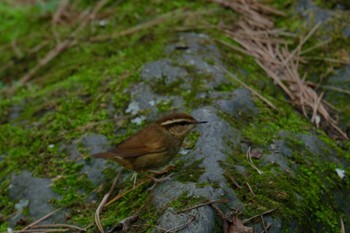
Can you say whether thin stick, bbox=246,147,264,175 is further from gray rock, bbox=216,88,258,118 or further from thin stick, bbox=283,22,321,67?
thin stick, bbox=283,22,321,67

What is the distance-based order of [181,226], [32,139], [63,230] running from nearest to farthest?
[181,226]
[63,230]
[32,139]

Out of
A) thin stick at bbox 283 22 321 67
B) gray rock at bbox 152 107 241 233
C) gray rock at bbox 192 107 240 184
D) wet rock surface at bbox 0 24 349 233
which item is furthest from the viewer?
thin stick at bbox 283 22 321 67

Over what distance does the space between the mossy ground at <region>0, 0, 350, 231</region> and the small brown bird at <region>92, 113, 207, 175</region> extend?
0.67 ft

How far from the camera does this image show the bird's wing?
441 cm

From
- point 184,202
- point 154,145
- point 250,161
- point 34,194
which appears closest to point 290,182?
Result: point 250,161

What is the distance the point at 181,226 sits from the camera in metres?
3.57

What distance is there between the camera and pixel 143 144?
4477mm

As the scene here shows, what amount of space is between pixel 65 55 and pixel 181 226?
4.03m

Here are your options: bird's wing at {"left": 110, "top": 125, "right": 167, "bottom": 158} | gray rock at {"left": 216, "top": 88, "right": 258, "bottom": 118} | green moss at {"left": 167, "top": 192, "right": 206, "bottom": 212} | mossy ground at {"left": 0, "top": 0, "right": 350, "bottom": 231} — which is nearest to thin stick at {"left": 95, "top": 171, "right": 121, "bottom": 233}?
mossy ground at {"left": 0, "top": 0, "right": 350, "bottom": 231}

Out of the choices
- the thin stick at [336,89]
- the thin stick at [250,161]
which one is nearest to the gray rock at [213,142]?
the thin stick at [250,161]

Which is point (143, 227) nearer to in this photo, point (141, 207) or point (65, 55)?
point (141, 207)

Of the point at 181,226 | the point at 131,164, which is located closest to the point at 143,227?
the point at 181,226

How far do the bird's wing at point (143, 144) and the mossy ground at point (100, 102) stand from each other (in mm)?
270

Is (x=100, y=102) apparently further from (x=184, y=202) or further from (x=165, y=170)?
(x=184, y=202)
